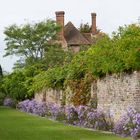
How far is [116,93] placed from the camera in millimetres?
23344

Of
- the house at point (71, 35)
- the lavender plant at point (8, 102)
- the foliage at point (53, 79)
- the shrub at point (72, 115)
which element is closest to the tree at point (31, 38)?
the house at point (71, 35)

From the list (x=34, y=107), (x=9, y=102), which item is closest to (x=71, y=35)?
(x=9, y=102)

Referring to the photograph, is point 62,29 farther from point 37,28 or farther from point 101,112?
point 101,112

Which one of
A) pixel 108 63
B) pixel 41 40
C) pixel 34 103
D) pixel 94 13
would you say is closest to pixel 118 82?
pixel 108 63

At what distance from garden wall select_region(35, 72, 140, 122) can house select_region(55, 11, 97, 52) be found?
48.6m

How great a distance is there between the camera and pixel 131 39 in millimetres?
21938

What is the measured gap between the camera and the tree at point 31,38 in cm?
7231

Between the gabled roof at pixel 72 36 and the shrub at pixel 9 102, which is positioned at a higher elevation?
the gabled roof at pixel 72 36

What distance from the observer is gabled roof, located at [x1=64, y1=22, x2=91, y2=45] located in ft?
256

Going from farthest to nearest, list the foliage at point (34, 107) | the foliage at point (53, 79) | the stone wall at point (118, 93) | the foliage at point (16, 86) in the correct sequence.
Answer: the foliage at point (16, 86) < the foliage at point (34, 107) < the foliage at point (53, 79) < the stone wall at point (118, 93)

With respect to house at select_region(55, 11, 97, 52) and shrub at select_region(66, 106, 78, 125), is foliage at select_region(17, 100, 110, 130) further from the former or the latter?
house at select_region(55, 11, 97, 52)

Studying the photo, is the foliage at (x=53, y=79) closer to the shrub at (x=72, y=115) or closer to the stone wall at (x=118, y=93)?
the shrub at (x=72, y=115)

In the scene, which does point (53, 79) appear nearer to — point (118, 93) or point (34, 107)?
point (34, 107)

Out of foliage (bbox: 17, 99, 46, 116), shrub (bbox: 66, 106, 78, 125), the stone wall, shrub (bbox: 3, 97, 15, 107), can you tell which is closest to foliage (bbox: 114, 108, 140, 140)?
the stone wall
